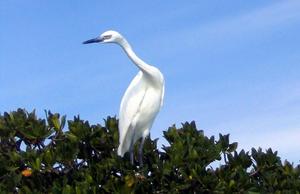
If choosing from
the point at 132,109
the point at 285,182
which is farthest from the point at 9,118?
the point at 285,182

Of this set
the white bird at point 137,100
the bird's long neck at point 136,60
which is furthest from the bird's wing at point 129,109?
the bird's long neck at point 136,60

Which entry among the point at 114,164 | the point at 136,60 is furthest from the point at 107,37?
the point at 114,164

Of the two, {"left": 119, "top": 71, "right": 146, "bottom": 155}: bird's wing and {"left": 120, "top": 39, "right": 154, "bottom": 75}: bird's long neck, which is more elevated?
{"left": 120, "top": 39, "right": 154, "bottom": 75}: bird's long neck

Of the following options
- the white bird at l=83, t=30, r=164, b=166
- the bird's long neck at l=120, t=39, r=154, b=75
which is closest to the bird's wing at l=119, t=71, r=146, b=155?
the white bird at l=83, t=30, r=164, b=166

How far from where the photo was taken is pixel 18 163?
9.28 meters

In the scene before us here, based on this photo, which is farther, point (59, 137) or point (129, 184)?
point (59, 137)

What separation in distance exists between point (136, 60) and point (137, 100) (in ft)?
1.62

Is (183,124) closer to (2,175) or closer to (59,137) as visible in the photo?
(59,137)

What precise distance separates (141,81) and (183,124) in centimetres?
98

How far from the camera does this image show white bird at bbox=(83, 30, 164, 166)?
31.2 feet

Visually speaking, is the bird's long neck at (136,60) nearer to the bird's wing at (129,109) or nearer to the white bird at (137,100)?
the white bird at (137,100)

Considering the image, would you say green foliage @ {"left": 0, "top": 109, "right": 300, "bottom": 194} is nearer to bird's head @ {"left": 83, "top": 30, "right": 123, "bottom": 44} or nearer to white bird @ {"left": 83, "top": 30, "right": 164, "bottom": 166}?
white bird @ {"left": 83, "top": 30, "right": 164, "bottom": 166}

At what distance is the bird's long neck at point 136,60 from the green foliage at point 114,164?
2.88ft

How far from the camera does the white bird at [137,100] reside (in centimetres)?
952
